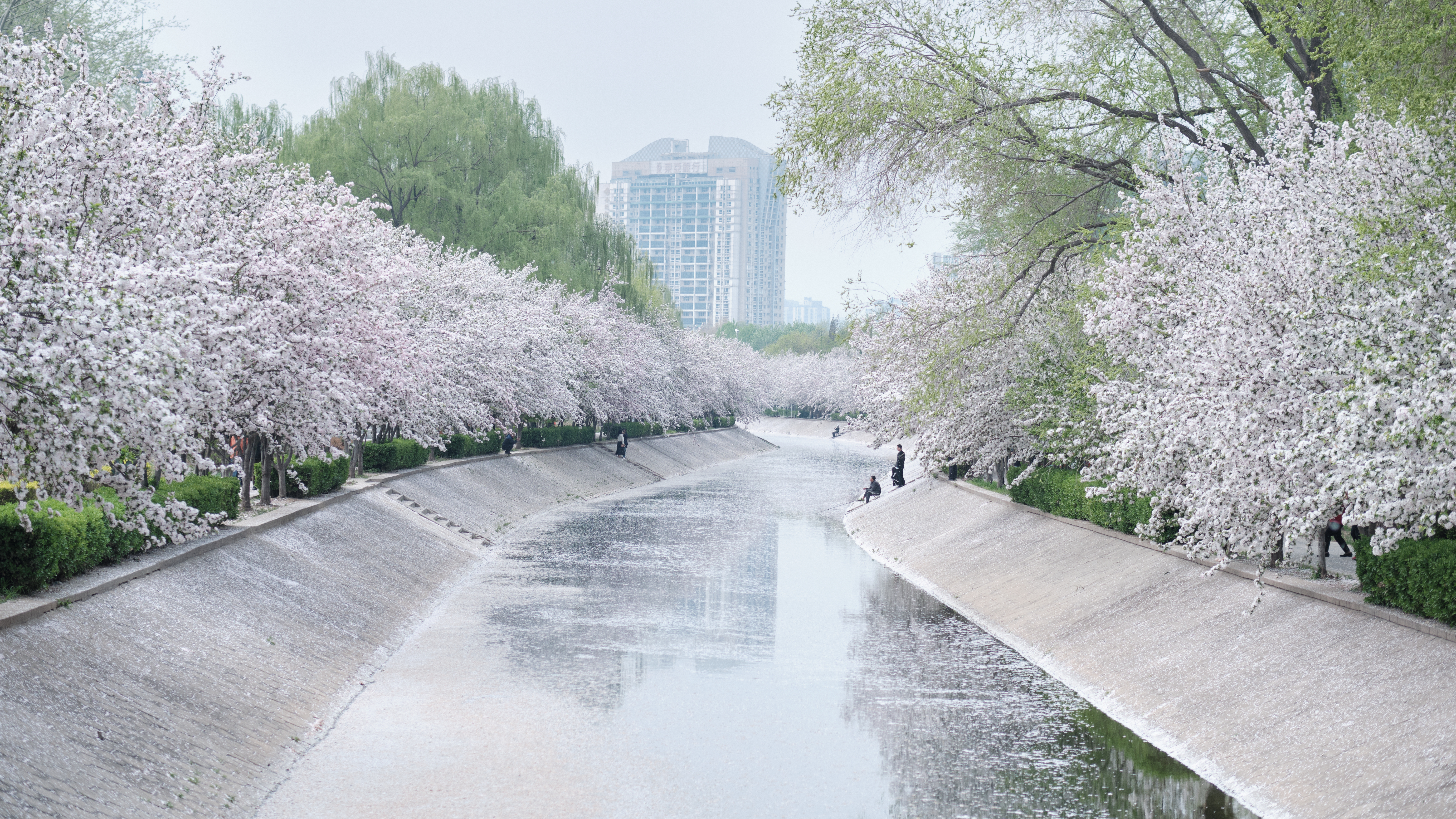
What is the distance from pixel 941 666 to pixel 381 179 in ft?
134

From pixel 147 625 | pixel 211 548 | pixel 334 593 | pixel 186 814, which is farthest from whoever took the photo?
pixel 334 593

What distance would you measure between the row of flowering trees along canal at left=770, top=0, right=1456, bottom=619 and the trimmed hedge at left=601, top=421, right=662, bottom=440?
41705 mm

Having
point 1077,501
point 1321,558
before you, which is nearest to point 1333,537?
point 1077,501

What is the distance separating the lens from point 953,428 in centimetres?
3503

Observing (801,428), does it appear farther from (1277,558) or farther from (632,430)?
(1277,558)

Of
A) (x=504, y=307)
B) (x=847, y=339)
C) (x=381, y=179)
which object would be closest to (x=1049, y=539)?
(x=847, y=339)

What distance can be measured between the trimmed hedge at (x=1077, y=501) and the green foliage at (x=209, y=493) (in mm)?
15229

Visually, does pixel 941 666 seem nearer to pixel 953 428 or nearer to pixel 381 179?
pixel 953 428

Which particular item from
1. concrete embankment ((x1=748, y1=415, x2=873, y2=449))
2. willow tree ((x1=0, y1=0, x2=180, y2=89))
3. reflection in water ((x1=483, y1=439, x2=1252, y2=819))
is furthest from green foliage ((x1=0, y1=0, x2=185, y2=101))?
concrete embankment ((x1=748, y1=415, x2=873, y2=449))

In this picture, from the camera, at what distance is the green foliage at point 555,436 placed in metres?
60.2

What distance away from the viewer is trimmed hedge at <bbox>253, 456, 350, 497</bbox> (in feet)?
98.5

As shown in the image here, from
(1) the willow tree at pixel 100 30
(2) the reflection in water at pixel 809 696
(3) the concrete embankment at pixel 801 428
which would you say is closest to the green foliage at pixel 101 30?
(1) the willow tree at pixel 100 30

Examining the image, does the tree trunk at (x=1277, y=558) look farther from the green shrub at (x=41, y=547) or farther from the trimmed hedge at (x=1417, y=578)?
the green shrub at (x=41, y=547)

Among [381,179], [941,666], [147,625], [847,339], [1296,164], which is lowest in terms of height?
[941,666]
